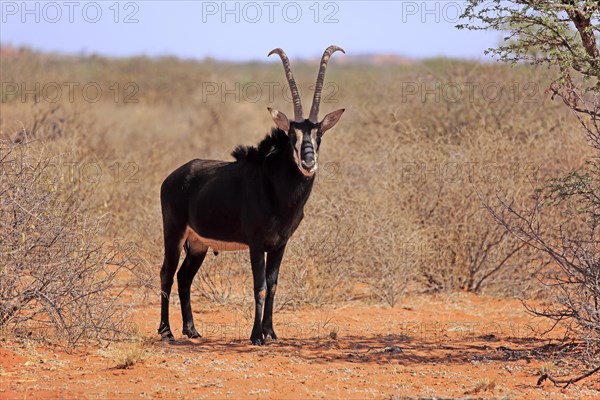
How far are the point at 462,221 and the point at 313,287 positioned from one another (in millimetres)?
2261

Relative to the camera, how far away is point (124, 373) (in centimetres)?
740

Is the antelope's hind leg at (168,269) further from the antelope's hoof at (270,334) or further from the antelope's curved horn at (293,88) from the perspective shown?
the antelope's curved horn at (293,88)

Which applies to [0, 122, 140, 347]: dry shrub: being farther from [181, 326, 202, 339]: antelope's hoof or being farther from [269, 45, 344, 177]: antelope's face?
[269, 45, 344, 177]: antelope's face

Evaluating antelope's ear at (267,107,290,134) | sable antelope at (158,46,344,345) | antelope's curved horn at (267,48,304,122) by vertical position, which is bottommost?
sable antelope at (158,46,344,345)

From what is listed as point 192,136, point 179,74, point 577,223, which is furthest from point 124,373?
point 179,74

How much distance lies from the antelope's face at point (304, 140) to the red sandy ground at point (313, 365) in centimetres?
170

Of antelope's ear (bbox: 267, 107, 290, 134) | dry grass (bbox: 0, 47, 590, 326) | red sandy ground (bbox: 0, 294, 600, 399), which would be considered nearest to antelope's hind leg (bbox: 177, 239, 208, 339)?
red sandy ground (bbox: 0, 294, 600, 399)

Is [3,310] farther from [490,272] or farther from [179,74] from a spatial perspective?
[179,74]

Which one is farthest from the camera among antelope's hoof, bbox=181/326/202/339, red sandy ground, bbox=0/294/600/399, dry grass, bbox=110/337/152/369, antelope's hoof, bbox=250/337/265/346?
antelope's hoof, bbox=181/326/202/339

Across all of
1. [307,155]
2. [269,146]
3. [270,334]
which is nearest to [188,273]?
[270,334]

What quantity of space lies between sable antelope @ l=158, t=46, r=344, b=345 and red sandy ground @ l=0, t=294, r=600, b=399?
1.92 ft

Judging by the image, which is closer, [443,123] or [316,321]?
[316,321]

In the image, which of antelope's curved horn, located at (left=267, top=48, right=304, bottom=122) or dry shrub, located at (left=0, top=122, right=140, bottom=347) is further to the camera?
antelope's curved horn, located at (left=267, top=48, right=304, bottom=122)

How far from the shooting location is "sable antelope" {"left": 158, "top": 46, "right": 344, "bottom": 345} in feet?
28.8
